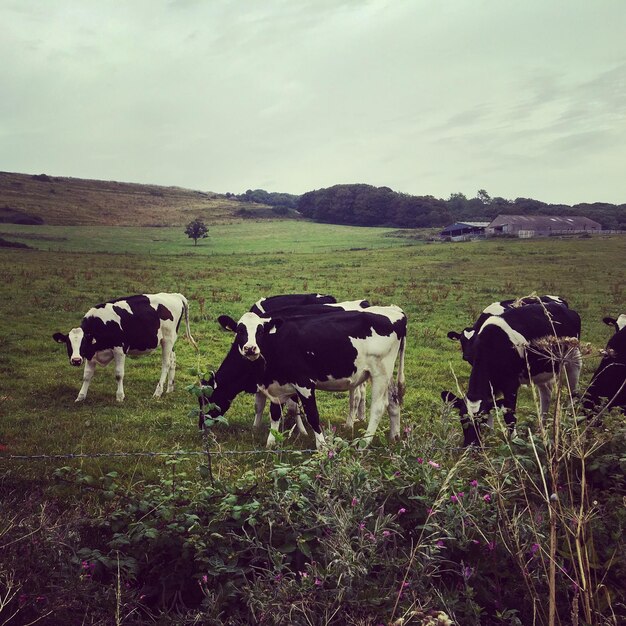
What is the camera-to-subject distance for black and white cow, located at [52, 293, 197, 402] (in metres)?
10.6

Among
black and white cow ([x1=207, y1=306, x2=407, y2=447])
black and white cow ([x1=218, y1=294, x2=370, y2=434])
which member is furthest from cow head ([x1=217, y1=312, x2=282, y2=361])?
black and white cow ([x1=218, y1=294, x2=370, y2=434])

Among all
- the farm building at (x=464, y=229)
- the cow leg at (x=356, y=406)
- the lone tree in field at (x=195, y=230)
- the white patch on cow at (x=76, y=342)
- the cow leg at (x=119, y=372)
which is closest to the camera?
the cow leg at (x=356, y=406)

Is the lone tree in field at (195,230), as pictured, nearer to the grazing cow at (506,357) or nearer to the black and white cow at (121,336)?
the black and white cow at (121,336)

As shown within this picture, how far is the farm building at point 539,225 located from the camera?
68.0 meters

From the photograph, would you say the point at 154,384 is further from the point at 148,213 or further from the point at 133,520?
the point at 148,213

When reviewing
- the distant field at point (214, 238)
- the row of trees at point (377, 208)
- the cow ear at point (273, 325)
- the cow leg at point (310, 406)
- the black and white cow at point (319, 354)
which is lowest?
the cow leg at point (310, 406)

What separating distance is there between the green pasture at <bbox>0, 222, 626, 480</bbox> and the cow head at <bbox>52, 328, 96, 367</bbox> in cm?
78

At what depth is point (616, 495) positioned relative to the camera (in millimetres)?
3787

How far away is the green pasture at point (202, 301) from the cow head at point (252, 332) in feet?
4.24

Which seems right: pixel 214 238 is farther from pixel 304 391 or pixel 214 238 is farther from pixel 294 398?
pixel 304 391

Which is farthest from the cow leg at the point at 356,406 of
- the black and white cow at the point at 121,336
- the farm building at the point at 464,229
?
the farm building at the point at 464,229

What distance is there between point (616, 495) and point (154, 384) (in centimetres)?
990

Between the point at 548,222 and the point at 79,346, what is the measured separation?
236 ft

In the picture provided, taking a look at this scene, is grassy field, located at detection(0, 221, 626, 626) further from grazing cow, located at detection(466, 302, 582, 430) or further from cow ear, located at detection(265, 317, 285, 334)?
cow ear, located at detection(265, 317, 285, 334)
